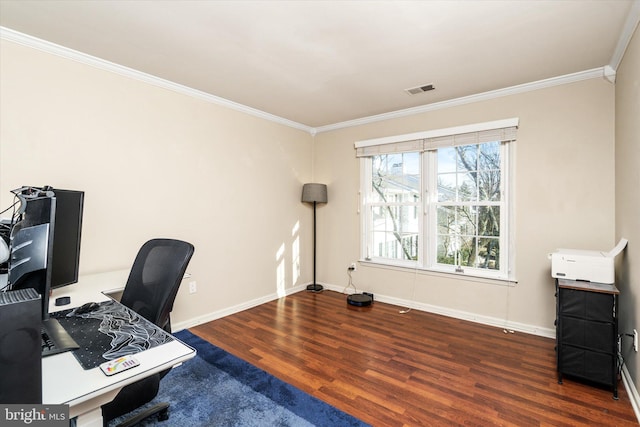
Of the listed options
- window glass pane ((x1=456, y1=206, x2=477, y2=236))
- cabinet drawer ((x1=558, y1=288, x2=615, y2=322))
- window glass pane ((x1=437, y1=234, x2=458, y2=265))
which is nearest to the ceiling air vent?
window glass pane ((x1=456, y1=206, x2=477, y2=236))

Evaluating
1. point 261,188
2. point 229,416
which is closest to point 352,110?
Result: point 261,188

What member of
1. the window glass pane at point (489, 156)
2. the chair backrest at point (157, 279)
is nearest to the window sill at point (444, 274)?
the window glass pane at point (489, 156)

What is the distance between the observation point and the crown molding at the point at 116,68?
2.31 m

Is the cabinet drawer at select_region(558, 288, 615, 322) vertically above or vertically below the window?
below

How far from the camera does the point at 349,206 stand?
4.60 m

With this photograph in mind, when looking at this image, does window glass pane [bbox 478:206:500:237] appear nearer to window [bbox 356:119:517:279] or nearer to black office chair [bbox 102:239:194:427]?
window [bbox 356:119:517:279]

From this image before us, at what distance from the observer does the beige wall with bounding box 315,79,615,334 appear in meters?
2.88

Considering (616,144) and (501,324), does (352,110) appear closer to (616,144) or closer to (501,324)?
(616,144)

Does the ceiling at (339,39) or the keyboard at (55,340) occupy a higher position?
the ceiling at (339,39)

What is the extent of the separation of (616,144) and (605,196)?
0.46 metres

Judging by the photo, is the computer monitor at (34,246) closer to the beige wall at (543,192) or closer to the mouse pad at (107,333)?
the mouse pad at (107,333)

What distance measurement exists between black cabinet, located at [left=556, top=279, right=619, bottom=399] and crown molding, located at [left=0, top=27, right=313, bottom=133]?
364cm

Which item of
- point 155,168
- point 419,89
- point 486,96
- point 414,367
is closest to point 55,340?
point 155,168

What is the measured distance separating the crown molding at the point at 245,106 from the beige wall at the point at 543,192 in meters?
0.06
